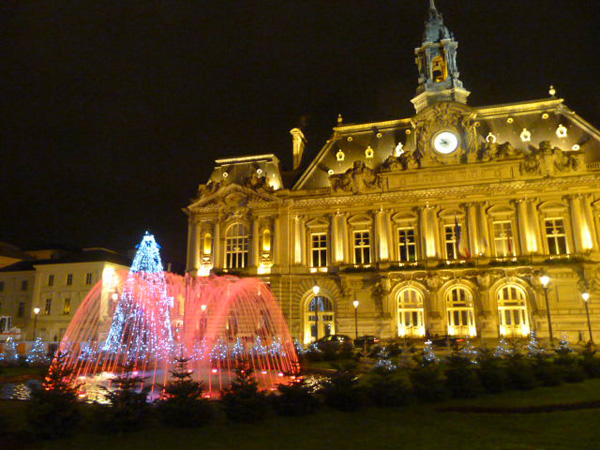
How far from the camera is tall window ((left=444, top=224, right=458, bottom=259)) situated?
41.4 metres

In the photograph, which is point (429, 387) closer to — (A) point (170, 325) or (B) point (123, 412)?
(B) point (123, 412)

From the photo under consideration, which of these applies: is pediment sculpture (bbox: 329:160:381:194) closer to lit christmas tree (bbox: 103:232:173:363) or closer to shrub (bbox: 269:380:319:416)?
lit christmas tree (bbox: 103:232:173:363)

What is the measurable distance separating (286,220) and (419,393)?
104 ft

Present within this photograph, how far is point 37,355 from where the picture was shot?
88.6 ft

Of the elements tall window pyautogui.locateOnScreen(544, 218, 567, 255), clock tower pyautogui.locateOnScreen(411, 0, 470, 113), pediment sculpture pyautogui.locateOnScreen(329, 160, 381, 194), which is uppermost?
clock tower pyautogui.locateOnScreen(411, 0, 470, 113)

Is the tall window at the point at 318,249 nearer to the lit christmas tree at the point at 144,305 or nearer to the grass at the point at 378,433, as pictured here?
the lit christmas tree at the point at 144,305

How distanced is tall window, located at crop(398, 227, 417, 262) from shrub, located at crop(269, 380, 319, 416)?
101 ft

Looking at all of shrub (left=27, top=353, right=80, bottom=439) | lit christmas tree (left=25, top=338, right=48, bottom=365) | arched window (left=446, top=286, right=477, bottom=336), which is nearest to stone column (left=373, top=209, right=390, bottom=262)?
arched window (left=446, top=286, right=477, bottom=336)

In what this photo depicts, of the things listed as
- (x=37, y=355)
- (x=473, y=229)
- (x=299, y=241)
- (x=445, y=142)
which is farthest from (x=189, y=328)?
(x=445, y=142)

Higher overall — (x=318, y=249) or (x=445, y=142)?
(x=445, y=142)

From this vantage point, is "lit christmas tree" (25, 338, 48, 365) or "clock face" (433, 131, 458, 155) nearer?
"lit christmas tree" (25, 338, 48, 365)

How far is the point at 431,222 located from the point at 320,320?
12.9 m

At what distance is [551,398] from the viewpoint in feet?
48.6

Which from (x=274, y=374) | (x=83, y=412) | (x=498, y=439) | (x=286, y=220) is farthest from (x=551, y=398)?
(x=286, y=220)
